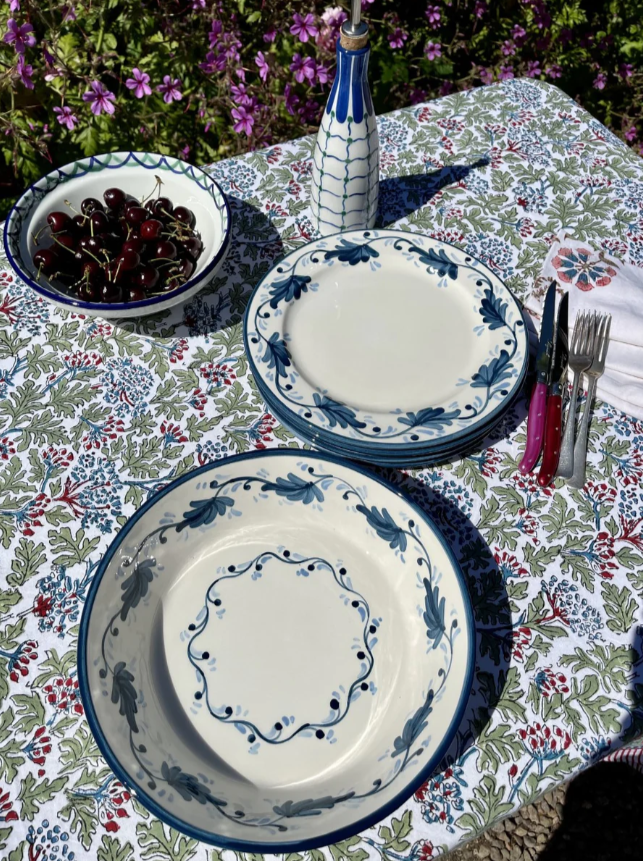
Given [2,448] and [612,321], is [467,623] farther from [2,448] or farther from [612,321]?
[2,448]

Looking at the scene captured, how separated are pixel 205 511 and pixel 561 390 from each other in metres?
0.55

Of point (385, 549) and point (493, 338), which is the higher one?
point (493, 338)

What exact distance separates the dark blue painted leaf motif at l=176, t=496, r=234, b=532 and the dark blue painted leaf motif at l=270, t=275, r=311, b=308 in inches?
12.9

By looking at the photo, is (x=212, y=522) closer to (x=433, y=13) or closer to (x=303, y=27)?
(x=303, y=27)

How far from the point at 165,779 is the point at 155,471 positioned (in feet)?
1.35

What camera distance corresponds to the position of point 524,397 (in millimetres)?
1035

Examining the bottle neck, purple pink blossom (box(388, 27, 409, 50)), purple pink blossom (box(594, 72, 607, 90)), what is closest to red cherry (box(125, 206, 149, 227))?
the bottle neck

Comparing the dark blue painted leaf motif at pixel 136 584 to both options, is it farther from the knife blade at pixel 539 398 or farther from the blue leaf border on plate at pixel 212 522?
the knife blade at pixel 539 398

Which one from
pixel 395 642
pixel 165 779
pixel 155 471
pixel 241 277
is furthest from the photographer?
pixel 241 277

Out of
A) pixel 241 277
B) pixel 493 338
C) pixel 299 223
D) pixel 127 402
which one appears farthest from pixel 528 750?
pixel 299 223

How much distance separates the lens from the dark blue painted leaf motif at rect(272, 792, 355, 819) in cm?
70

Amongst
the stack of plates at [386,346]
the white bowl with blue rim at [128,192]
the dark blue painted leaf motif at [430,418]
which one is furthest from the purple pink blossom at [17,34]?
the dark blue painted leaf motif at [430,418]

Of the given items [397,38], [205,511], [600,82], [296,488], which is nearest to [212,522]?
[205,511]

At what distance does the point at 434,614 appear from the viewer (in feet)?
2.64
